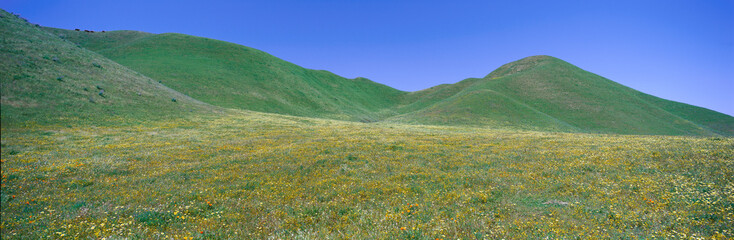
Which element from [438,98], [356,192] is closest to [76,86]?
[356,192]

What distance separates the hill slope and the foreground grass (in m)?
51.1

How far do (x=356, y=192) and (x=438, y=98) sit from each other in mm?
130490

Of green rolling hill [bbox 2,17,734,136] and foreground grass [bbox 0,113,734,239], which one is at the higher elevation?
green rolling hill [bbox 2,17,734,136]

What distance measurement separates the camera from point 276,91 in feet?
306

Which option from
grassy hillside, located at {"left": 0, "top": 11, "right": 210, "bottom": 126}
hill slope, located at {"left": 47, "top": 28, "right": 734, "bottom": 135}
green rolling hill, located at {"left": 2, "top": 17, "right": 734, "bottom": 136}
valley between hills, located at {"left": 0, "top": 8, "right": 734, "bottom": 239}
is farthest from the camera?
hill slope, located at {"left": 47, "top": 28, "right": 734, "bottom": 135}

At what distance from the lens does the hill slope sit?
243ft

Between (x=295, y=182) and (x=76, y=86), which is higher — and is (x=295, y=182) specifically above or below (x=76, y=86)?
below

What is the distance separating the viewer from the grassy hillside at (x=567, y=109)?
7312 centimetres

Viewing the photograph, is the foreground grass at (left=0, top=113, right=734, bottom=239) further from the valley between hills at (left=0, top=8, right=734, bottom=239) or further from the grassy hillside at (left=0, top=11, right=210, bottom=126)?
the grassy hillside at (left=0, top=11, right=210, bottom=126)

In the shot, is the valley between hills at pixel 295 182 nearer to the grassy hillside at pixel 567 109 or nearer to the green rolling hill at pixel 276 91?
the green rolling hill at pixel 276 91

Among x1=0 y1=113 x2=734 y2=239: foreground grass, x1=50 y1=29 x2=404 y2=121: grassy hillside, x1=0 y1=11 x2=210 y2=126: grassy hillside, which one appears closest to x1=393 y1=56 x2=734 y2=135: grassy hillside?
x1=50 y1=29 x2=404 y2=121: grassy hillside

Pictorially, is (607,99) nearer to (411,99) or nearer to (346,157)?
(411,99)

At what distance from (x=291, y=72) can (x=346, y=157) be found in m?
110

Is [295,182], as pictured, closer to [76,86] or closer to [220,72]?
[76,86]
